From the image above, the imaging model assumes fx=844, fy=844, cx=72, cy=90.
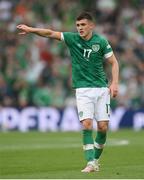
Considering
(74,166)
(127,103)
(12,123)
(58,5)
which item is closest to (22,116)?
(12,123)

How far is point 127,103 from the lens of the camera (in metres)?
26.0

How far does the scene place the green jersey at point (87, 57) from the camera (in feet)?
41.9

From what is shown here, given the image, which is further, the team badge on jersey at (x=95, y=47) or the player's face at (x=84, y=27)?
the team badge on jersey at (x=95, y=47)

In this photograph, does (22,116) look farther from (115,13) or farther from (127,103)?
(115,13)

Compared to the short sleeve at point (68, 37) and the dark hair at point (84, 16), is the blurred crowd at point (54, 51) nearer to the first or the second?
the short sleeve at point (68, 37)

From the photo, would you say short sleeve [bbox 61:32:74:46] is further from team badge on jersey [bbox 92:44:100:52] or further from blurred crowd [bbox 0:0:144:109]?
blurred crowd [bbox 0:0:144:109]

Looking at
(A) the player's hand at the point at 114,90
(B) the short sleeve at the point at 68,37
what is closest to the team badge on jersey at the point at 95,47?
(B) the short sleeve at the point at 68,37

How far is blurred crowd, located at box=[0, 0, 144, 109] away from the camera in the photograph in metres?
26.0

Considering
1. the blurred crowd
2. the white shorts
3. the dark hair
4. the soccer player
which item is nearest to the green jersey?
the soccer player

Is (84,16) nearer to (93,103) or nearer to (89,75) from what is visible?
(89,75)

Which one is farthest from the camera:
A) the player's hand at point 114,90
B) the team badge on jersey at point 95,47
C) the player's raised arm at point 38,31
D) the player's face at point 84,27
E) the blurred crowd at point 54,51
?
the blurred crowd at point 54,51

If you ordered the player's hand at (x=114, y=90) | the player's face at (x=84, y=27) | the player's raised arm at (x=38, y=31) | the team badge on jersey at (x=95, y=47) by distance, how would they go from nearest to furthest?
the player's hand at (x=114, y=90) < the player's raised arm at (x=38, y=31) < the player's face at (x=84, y=27) < the team badge on jersey at (x=95, y=47)

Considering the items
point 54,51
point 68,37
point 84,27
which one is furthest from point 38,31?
point 54,51

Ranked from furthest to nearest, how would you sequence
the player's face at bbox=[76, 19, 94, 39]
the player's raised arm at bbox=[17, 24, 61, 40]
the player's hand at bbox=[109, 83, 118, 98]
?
the player's face at bbox=[76, 19, 94, 39], the player's raised arm at bbox=[17, 24, 61, 40], the player's hand at bbox=[109, 83, 118, 98]
